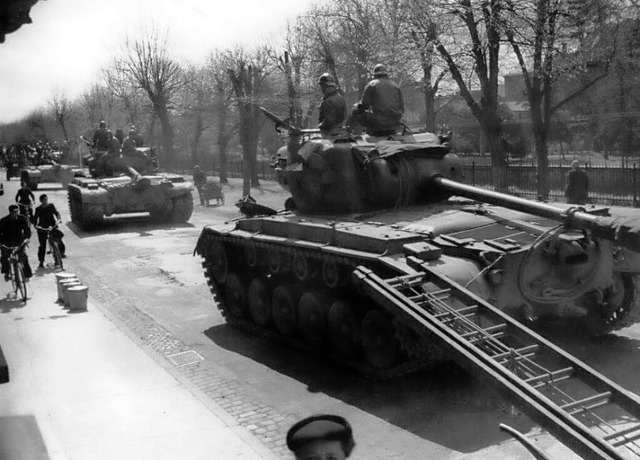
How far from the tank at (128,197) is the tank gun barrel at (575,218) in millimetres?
13613

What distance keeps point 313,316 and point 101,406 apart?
2.86m

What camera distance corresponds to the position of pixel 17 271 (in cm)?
1338

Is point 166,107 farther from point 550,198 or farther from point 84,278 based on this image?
point 84,278

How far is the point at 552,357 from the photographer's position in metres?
6.75

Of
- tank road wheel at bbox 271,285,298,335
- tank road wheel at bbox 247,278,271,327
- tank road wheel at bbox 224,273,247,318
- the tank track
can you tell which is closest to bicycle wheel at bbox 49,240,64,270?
the tank track

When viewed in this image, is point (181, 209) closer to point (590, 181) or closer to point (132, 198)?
point (132, 198)

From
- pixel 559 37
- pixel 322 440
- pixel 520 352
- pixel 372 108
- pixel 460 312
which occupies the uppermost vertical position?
pixel 559 37

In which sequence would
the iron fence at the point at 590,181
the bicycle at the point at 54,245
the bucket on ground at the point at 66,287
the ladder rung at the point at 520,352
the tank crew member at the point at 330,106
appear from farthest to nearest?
the iron fence at the point at 590,181
the bicycle at the point at 54,245
the bucket on ground at the point at 66,287
the tank crew member at the point at 330,106
the ladder rung at the point at 520,352

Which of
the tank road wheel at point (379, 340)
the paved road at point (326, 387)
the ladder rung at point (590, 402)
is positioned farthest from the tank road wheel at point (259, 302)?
the ladder rung at point (590, 402)

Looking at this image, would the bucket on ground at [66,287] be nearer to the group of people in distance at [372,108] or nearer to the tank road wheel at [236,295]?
the tank road wheel at [236,295]

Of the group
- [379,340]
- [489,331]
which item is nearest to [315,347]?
[379,340]

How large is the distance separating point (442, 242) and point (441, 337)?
1899mm

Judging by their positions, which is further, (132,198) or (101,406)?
(132,198)

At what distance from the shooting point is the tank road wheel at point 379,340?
846 centimetres
